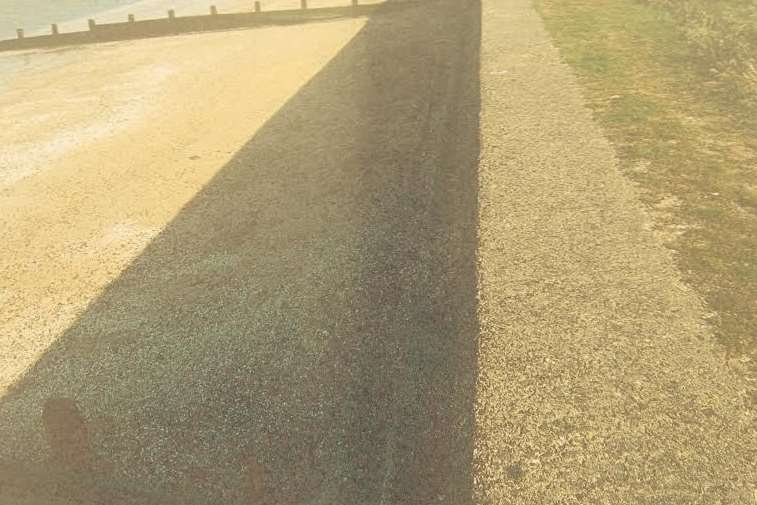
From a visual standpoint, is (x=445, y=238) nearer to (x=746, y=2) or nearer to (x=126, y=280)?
(x=126, y=280)

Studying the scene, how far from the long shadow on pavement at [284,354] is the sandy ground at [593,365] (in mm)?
408

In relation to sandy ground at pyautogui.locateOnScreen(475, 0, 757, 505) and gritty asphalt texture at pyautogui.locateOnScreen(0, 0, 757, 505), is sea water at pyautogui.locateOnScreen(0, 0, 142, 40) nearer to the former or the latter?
gritty asphalt texture at pyautogui.locateOnScreen(0, 0, 757, 505)

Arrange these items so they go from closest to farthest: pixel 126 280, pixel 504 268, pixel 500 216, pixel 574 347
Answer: pixel 574 347 < pixel 504 268 < pixel 500 216 < pixel 126 280

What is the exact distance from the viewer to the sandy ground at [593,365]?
11.5 feet

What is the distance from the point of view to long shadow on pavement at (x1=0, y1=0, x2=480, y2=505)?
5.35 metres

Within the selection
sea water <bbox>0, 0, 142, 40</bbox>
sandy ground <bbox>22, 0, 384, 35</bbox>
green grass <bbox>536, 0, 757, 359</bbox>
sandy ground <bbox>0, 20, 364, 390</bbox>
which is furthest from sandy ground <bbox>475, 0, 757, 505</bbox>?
sea water <bbox>0, 0, 142, 40</bbox>

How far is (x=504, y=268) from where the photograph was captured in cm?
A: 562

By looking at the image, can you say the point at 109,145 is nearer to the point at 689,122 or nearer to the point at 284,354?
the point at 284,354

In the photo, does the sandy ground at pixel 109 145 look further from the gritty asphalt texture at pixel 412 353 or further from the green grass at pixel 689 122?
the green grass at pixel 689 122

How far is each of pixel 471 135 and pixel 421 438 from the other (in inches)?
254

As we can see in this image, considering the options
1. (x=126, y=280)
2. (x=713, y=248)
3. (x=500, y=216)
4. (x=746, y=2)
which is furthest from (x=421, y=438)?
(x=746, y=2)

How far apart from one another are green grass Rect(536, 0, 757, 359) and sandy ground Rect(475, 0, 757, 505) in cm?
35

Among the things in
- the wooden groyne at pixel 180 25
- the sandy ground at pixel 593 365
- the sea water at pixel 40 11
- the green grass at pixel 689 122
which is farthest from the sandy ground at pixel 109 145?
the sea water at pixel 40 11

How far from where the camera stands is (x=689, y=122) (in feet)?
29.1
